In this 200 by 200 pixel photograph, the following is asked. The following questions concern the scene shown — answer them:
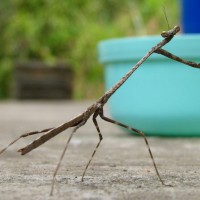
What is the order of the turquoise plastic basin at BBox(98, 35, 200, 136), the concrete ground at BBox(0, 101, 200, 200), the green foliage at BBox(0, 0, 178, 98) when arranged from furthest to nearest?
the green foliage at BBox(0, 0, 178, 98) < the turquoise plastic basin at BBox(98, 35, 200, 136) < the concrete ground at BBox(0, 101, 200, 200)

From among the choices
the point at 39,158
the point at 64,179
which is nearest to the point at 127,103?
the point at 39,158

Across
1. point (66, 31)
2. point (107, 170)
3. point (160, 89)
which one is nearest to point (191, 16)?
point (160, 89)

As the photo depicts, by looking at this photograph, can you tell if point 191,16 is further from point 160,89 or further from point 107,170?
point 107,170

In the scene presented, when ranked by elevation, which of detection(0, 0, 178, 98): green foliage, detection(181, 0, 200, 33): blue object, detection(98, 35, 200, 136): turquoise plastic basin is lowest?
detection(0, 0, 178, 98): green foliage

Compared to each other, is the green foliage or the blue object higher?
the blue object

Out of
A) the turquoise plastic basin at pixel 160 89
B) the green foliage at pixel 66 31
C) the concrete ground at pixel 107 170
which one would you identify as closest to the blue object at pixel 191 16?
the turquoise plastic basin at pixel 160 89

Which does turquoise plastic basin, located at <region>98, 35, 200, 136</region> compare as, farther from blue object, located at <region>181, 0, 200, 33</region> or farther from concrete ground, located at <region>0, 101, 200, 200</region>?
blue object, located at <region>181, 0, 200, 33</region>

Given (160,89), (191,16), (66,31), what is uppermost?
(191,16)

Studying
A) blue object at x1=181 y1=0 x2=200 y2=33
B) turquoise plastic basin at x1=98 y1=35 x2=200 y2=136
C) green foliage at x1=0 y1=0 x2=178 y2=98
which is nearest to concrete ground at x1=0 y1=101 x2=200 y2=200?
turquoise plastic basin at x1=98 y1=35 x2=200 y2=136
